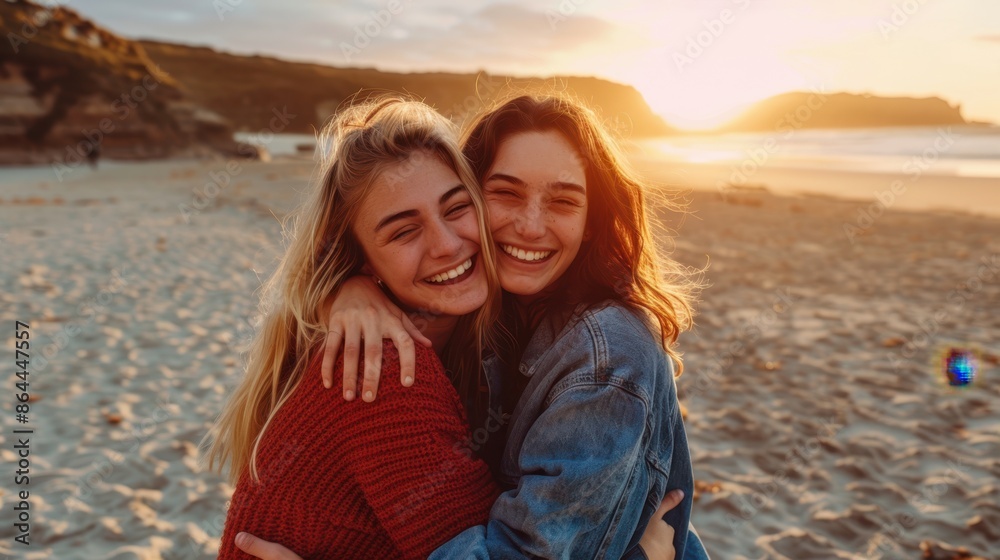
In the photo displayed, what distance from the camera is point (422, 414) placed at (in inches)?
71.6

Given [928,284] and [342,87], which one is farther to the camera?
[342,87]

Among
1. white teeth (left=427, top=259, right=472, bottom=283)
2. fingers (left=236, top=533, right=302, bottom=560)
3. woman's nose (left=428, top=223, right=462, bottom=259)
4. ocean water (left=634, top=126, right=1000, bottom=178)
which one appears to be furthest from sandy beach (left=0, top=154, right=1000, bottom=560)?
ocean water (left=634, top=126, right=1000, bottom=178)

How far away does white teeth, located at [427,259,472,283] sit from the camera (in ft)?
7.47

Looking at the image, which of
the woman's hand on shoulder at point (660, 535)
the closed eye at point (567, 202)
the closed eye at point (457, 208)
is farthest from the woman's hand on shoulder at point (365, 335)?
the woman's hand on shoulder at point (660, 535)

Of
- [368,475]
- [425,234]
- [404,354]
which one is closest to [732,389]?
[425,234]

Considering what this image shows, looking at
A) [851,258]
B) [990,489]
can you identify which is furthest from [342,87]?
[990,489]

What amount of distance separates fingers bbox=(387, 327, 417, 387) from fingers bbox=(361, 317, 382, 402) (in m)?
0.05

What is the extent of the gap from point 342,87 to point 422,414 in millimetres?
81690

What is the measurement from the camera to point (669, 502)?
2154mm

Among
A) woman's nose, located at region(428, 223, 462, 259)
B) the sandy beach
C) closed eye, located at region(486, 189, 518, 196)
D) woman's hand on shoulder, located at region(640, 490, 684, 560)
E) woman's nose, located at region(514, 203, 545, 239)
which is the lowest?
the sandy beach

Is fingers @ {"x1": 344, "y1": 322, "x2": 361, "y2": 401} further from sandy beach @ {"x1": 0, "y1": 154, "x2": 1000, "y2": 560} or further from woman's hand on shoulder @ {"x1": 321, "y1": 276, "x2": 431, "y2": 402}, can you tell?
sandy beach @ {"x1": 0, "y1": 154, "x2": 1000, "y2": 560}

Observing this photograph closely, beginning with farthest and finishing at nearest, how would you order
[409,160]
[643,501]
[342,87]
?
[342,87] < [409,160] < [643,501]

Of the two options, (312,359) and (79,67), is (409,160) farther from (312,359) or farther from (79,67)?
(79,67)

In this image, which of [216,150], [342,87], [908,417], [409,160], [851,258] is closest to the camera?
[409,160]
